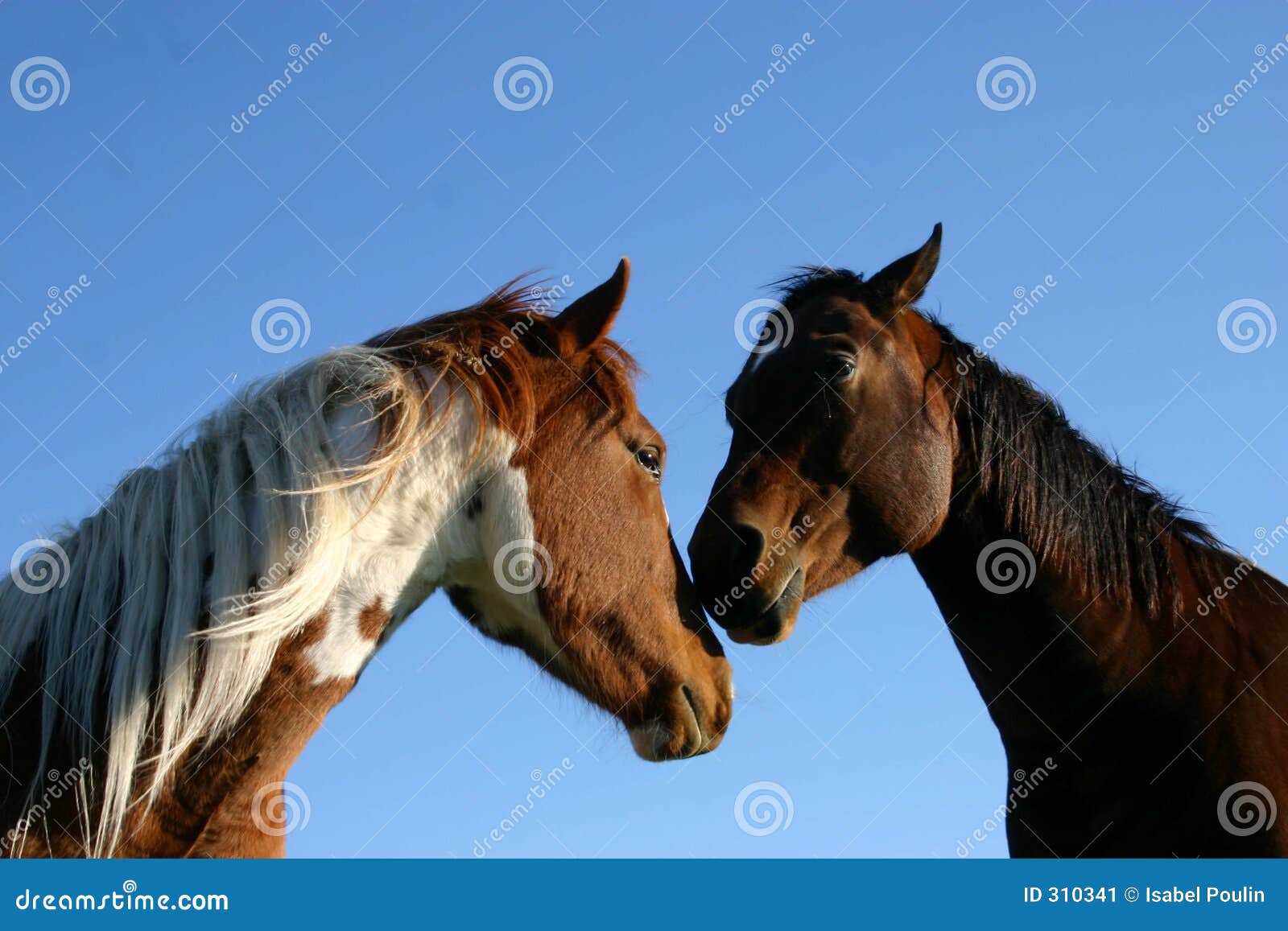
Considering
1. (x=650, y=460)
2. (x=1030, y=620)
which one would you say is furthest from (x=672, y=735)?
(x=1030, y=620)

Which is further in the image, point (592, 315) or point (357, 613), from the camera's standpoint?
point (592, 315)

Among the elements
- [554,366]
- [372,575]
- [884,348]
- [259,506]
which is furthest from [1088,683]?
[259,506]

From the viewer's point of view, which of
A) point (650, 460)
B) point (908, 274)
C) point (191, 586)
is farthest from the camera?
point (908, 274)

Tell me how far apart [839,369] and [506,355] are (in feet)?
7.68

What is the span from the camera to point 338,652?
3641mm

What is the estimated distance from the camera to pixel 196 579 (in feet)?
11.4

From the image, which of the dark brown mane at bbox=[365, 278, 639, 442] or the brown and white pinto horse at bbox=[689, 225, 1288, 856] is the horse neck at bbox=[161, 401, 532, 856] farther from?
the brown and white pinto horse at bbox=[689, 225, 1288, 856]

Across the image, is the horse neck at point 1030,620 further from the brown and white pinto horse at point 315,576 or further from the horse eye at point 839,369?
the brown and white pinto horse at point 315,576

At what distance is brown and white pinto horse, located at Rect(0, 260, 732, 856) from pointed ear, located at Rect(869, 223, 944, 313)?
2412 mm

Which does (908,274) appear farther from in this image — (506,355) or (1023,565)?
(506,355)

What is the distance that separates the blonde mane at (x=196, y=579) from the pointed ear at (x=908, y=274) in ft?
10.1

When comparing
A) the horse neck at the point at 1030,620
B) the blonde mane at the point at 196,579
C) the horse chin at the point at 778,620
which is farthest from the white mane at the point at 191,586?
the horse neck at the point at 1030,620

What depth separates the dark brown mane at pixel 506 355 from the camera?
3.95 m

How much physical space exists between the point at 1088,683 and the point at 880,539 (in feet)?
3.61
